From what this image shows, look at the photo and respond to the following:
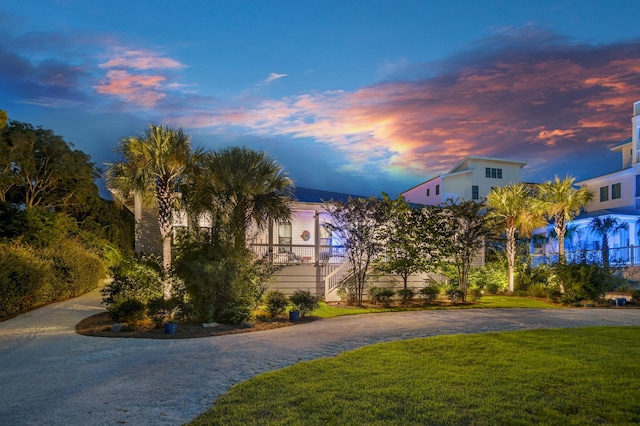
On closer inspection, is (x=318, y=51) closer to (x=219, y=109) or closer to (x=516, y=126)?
(x=219, y=109)

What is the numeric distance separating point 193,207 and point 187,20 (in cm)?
566

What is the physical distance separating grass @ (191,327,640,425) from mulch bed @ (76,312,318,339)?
13.0ft

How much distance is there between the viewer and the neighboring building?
36.3 meters

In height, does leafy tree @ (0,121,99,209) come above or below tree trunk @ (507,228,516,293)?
above

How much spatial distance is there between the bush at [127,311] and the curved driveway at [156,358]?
106cm

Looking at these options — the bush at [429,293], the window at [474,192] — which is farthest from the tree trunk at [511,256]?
the window at [474,192]

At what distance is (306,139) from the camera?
25.5 m

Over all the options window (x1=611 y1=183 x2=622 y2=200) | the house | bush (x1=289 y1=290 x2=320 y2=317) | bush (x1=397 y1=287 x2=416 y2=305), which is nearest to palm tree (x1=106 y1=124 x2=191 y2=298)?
bush (x1=289 y1=290 x2=320 y2=317)

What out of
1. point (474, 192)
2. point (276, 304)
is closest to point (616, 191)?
point (474, 192)

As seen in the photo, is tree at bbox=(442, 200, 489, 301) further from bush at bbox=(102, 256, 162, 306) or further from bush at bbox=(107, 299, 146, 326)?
bush at bbox=(107, 299, 146, 326)

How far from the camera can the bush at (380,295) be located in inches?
649

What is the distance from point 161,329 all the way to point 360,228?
7643 mm

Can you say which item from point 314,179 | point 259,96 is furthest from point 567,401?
point 314,179

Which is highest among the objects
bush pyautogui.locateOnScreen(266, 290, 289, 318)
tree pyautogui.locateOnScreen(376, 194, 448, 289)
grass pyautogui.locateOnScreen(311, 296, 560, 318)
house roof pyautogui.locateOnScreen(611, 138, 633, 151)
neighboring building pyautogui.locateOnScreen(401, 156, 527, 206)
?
house roof pyautogui.locateOnScreen(611, 138, 633, 151)
